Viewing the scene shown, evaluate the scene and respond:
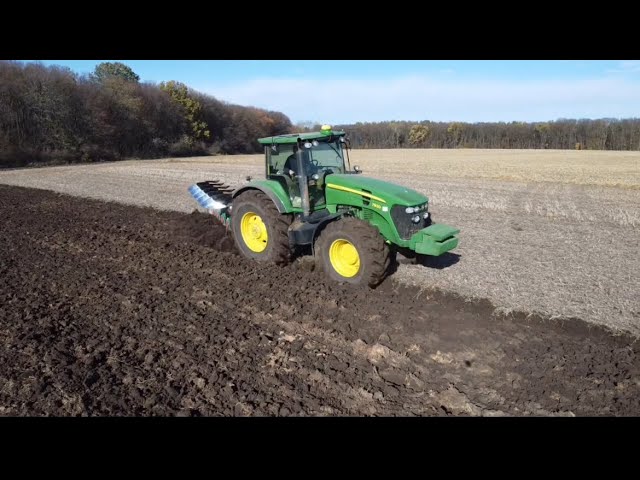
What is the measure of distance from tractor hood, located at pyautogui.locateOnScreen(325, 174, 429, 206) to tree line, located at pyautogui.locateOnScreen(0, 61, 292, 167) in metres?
33.4

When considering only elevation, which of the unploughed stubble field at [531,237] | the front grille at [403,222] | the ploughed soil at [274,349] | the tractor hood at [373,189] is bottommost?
the ploughed soil at [274,349]

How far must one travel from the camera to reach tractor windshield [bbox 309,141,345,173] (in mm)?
6824

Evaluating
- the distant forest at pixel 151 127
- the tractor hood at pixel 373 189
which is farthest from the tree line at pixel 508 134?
the tractor hood at pixel 373 189

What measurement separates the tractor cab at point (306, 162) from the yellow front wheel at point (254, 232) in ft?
2.49

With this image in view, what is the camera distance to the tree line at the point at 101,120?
113 ft

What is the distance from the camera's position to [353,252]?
6.03 metres

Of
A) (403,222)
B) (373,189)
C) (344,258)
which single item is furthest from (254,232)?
(403,222)

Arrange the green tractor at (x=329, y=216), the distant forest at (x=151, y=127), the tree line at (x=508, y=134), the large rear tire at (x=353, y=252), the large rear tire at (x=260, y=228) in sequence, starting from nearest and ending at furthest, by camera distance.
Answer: the large rear tire at (x=353, y=252), the green tractor at (x=329, y=216), the large rear tire at (x=260, y=228), the distant forest at (x=151, y=127), the tree line at (x=508, y=134)

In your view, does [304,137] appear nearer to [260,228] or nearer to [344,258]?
[260,228]

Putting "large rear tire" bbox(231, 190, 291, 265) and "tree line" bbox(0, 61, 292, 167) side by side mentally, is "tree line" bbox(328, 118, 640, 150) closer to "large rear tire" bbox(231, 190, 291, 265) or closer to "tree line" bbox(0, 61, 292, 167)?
"tree line" bbox(0, 61, 292, 167)

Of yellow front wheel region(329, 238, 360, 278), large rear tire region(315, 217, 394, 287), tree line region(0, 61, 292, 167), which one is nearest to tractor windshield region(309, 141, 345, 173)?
large rear tire region(315, 217, 394, 287)

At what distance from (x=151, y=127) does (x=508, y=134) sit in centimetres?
5853

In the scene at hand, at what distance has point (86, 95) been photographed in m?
40.0

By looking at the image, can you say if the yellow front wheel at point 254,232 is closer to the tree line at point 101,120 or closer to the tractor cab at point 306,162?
the tractor cab at point 306,162
